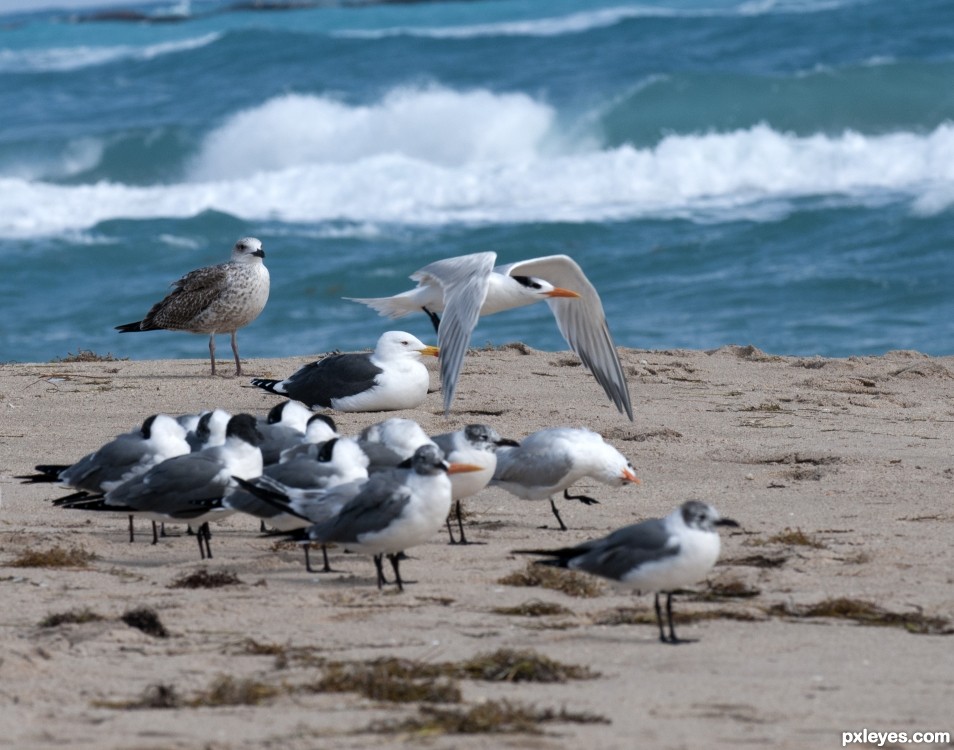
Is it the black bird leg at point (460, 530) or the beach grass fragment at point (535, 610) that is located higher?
the black bird leg at point (460, 530)

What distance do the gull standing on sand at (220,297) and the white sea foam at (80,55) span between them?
100 ft

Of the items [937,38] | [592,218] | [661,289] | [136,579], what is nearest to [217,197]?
[592,218]

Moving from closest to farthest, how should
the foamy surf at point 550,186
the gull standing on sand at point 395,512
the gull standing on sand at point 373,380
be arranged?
the gull standing on sand at point 395,512, the gull standing on sand at point 373,380, the foamy surf at point 550,186

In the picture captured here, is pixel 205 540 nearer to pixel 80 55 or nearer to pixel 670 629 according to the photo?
pixel 670 629

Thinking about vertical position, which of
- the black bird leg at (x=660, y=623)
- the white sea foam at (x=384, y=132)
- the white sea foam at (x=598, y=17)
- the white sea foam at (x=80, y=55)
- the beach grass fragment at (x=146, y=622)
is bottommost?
the black bird leg at (x=660, y=623)

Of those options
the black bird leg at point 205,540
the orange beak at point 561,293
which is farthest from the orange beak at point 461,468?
the orange beak at point 561,293

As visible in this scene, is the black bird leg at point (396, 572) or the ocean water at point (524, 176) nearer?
the black bird leg at point (396, 572)

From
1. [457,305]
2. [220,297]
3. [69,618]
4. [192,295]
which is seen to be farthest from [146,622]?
[192,295]

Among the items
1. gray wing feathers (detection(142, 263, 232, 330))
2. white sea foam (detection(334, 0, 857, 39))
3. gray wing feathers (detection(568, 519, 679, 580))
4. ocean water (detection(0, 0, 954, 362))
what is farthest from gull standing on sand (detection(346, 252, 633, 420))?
white sea foam (detection(334, 0, 857, 39))

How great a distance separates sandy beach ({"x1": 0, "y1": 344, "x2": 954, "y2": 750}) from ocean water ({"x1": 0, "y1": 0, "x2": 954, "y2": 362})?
5.87 metres

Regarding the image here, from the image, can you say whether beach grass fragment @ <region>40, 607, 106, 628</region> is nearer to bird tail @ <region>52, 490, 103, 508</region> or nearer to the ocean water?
bird tail @ <region>52, 490, 103, 508</region>

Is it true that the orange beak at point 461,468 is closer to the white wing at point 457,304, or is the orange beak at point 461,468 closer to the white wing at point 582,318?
the white wing at point 457,304

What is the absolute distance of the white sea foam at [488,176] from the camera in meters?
21.5

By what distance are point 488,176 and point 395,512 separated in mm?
19198
